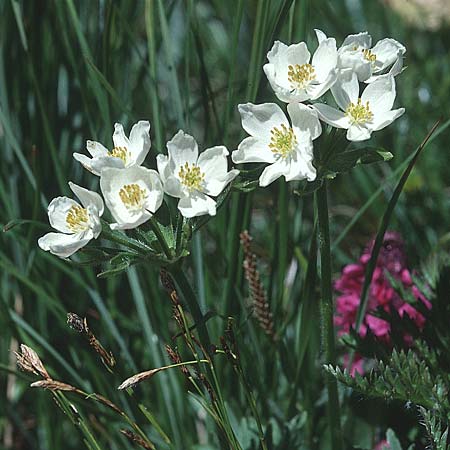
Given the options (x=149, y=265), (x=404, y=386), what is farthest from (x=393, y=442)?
(x=149, y=265)

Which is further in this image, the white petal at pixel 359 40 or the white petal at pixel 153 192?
the white petal at pixel 359 40

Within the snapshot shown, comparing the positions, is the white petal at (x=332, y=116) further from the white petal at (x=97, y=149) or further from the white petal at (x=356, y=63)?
the white petal at (x=97, y=149)

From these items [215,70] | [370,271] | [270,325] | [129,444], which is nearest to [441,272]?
[370,271]

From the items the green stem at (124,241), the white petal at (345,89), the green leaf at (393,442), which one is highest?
the white petal at (345,89)

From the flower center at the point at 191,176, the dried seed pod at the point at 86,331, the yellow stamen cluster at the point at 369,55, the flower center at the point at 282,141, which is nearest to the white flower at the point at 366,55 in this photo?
the yellow stamen cluster at the point at 369,55

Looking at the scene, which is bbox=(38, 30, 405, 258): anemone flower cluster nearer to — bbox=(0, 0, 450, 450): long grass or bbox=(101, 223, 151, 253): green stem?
bbox=(101, 223, 151, 253): green stem

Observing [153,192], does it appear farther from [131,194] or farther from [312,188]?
[312,188]

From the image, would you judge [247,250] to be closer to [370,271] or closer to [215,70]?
[370,271]
